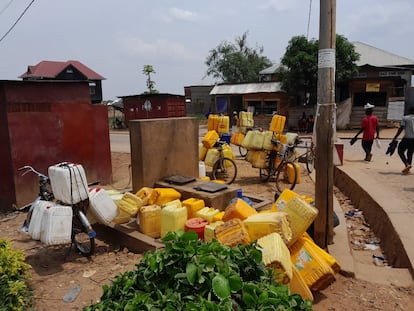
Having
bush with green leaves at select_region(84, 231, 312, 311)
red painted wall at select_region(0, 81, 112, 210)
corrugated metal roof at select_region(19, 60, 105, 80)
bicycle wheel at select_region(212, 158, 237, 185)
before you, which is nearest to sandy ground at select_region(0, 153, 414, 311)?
red painted wall at select_region(0, 81, 112, 210)

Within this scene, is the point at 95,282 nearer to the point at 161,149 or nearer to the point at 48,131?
the point at 161,149

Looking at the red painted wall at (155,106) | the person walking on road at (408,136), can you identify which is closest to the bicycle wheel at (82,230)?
the person walking on road at (408,136)

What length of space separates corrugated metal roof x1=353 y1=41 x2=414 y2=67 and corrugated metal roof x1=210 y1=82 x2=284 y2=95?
5.71 m

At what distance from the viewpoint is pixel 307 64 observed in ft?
74.2

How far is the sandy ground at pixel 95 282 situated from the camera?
11.4 feet

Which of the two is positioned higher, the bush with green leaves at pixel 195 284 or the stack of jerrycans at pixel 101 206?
the bush with green leaves at pixel 195 284

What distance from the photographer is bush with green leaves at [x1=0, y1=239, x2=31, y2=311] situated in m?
2.93

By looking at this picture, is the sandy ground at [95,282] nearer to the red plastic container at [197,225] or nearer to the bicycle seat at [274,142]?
the red plastic container at [197,225]

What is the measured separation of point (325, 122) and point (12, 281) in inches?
142

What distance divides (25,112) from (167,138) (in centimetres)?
292

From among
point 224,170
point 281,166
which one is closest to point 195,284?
point 281,166

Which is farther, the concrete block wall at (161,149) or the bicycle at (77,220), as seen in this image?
the concrete block wall at (161,149)

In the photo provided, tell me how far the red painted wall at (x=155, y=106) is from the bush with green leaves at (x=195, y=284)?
73.4ft

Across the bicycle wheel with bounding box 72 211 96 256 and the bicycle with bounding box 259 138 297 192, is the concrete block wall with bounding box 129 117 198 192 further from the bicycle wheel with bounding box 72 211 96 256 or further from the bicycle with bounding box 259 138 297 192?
the bicycle with bounding box 259 138 297 192
